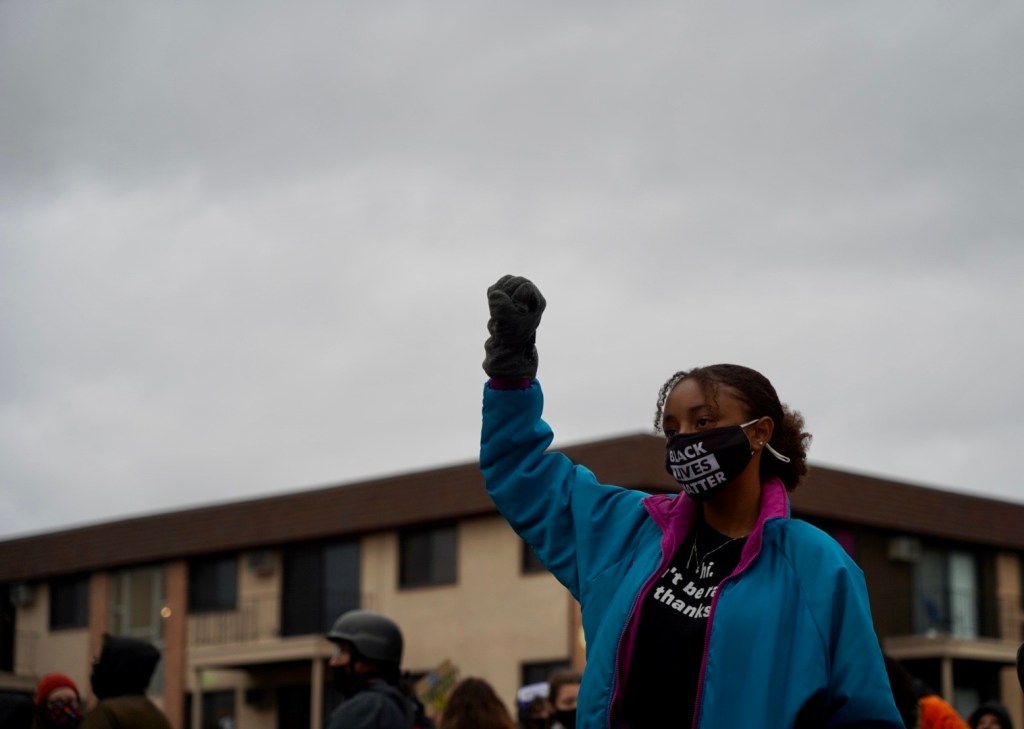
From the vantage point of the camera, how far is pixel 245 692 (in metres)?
37.6

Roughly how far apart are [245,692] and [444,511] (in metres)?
7.74

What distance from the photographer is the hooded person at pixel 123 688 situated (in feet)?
25.7

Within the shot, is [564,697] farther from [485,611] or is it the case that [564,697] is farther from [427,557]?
[427,557]

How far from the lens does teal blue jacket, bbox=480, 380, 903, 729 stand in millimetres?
3801

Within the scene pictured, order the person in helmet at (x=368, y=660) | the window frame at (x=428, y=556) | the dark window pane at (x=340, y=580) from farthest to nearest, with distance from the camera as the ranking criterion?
the dark window pane at (x=340, y=580)
the window frame at (x=428, y=556)
the person in helmet at (x=368, y=660)

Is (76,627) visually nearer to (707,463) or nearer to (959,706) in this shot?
(959,706)

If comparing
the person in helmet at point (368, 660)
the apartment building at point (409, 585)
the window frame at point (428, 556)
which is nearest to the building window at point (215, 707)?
the apartment building at point (409, 585)

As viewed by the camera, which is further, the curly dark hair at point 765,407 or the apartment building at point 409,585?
the apartment building at point 409,585

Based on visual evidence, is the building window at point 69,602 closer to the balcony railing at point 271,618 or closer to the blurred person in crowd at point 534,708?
the balcony railing at point 271,618

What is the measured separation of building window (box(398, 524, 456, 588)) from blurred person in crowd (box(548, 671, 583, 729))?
2377 cm

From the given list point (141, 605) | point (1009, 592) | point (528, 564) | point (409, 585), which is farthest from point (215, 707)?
point (1009, 592)

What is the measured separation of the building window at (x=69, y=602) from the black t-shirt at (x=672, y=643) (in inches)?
1525

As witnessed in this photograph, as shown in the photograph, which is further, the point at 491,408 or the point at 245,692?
the point at 245,692

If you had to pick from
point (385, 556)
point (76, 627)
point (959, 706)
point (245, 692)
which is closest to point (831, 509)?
point (959, 706)
